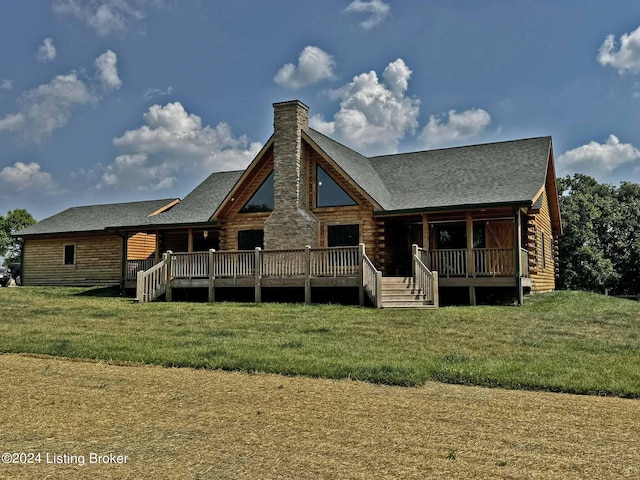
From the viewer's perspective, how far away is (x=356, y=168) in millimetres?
23844

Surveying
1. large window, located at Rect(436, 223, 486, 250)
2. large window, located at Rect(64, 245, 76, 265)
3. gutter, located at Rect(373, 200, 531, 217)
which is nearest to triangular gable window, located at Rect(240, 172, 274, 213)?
gutter, located at Rect(373, 200, 531, 217)

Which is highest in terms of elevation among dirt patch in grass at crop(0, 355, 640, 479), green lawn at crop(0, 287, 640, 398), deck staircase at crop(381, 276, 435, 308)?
deck staircase at crop(381, 276, 435, 308)

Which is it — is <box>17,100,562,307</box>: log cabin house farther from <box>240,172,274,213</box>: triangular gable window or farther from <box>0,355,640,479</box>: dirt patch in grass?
<box>0,355,640,479</box>: dirt patch in grass

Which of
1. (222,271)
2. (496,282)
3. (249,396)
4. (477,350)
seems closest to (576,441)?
(249,396)

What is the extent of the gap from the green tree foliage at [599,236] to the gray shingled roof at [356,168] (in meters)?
18.2

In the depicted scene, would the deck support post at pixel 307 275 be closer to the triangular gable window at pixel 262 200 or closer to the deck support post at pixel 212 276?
the deck support post at pixel 212 276

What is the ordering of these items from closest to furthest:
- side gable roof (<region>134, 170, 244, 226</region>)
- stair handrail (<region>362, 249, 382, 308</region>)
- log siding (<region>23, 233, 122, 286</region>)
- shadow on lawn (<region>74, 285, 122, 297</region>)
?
1. stair handrail (<region>362, 249, 382, 308</region>)
2. shadow on lawn (<region>74, 285, 122, 297</region>)
3. side gable roof (<region>134, 170, 244, 226</region>)
4. log siding (<region>23, 233, 122, 286</region>)

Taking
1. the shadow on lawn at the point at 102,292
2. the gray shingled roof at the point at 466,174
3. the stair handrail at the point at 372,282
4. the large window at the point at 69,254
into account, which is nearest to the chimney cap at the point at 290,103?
the gray shingled roof at the point at 466,174

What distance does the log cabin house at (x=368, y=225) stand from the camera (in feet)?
63.7

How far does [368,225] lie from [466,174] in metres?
4.59

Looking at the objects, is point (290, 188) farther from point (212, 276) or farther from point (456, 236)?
point (456, 236)

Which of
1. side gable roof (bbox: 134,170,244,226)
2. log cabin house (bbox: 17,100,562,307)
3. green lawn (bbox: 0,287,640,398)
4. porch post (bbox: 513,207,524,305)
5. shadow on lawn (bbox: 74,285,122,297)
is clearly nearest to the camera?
green lawn (bbox: 0,287,640,398)

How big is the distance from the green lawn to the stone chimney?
15.5 ft

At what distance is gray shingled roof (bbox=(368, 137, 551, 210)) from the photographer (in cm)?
2069
